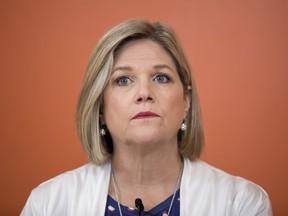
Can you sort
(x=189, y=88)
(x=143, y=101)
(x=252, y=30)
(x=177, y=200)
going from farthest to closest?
(x=252, y=30), (x=189, y=88), (x=177, y=200), (x=143, y=101)

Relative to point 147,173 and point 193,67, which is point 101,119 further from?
point 193,67

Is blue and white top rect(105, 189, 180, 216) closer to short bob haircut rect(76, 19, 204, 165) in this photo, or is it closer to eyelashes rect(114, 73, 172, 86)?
short bob haircut rect(76, 19, 204, 165)

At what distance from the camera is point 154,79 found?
1.60m

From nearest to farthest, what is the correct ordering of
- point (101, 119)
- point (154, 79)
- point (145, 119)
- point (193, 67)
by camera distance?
point (145, 119) < point (154, 79) < point (101, 119) < point (193, 67)

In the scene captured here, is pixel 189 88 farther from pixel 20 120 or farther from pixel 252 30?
pixel 20 120

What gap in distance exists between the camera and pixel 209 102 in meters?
2.40

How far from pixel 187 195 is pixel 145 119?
0.33 meters

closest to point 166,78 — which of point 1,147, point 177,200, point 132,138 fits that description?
point 132,138

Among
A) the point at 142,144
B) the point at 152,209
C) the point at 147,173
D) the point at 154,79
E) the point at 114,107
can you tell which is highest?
the point at 154,79

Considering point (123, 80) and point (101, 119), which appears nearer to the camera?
point (123, 80)

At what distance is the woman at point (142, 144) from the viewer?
154 centimetres

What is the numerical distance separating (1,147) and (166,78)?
121 cm

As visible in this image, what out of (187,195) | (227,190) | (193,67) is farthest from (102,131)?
(193,67)

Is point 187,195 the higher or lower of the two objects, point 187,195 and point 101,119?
the lower
